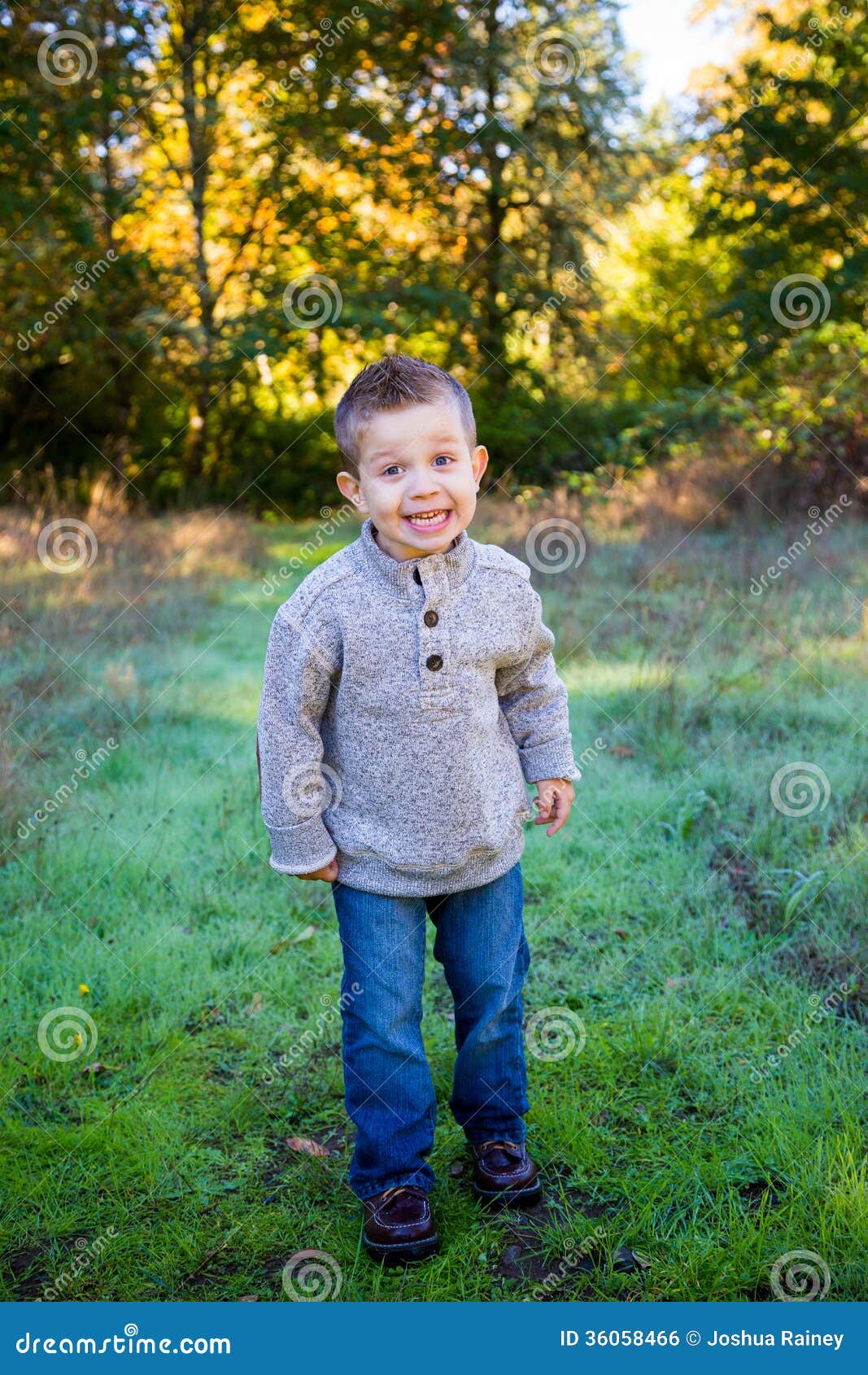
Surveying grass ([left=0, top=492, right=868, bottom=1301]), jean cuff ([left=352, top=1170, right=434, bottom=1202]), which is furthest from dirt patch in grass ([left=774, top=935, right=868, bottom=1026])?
jean cuff ([left=352, top=1170, right=434, bottom=1202])

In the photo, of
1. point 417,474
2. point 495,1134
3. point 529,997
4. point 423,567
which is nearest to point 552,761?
point 423,567

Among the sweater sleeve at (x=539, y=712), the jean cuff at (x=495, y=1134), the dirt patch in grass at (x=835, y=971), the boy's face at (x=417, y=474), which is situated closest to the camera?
the boy's face at (x=417, y=474)

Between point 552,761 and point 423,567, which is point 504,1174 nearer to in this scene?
point 552,761

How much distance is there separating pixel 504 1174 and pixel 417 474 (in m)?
1.50

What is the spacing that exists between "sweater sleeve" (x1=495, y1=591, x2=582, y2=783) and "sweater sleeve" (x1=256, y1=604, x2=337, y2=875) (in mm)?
420

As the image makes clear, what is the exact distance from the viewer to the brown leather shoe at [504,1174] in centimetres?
238

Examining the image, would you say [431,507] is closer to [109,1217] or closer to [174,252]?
[109,1217]

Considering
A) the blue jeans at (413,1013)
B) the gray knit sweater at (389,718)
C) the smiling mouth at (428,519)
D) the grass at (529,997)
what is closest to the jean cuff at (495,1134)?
the blue jeans at (413,1013)

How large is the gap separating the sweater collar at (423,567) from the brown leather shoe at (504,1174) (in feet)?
4.08

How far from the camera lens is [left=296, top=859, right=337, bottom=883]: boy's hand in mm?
2156

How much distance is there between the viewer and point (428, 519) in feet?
6.85

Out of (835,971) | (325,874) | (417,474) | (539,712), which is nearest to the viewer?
(417,474)

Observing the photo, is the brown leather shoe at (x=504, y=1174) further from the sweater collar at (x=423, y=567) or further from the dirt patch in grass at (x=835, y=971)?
the sweater collar at (x=423, y=567)

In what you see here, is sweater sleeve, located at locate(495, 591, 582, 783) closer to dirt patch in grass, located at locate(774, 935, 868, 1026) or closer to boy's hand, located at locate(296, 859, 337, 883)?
boy's hand, located at locate(296, 859, 337, 883)
